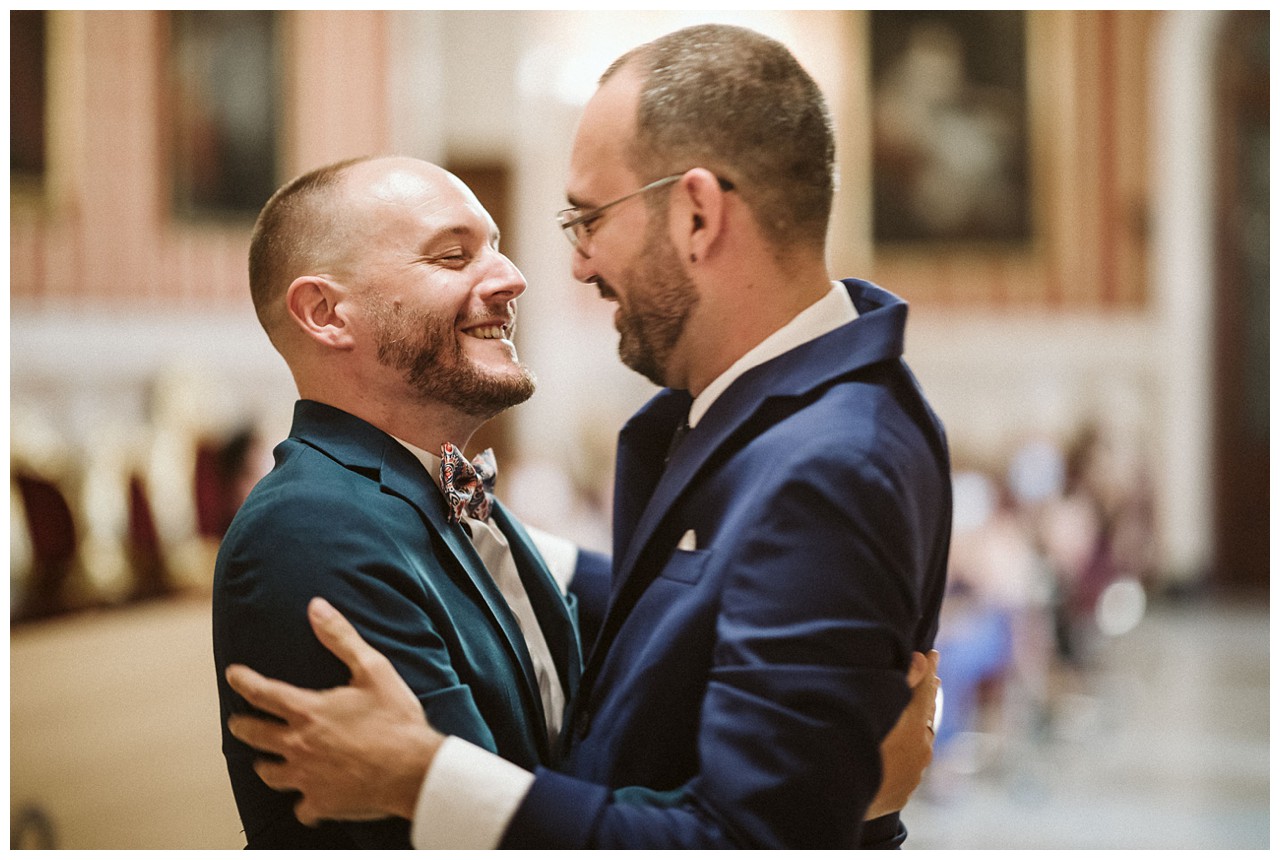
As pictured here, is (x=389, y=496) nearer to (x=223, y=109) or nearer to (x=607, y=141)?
(x=607, y=141)

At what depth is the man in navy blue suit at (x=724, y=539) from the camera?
1438 millimetres

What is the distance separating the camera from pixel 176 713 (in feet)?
11.5

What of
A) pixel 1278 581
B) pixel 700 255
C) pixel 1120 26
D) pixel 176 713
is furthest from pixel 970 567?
pixel 1120 26

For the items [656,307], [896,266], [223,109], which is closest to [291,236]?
[656,307]

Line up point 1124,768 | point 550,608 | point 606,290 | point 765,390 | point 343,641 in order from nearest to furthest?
point 343,641 < point 765,390 < point 606,290 < point 550,608 < point 1124,768

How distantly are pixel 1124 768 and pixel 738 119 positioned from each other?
5.61m

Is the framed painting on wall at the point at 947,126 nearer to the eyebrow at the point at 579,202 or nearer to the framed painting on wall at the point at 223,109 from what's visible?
the framed painting on wall at the point at 223,109

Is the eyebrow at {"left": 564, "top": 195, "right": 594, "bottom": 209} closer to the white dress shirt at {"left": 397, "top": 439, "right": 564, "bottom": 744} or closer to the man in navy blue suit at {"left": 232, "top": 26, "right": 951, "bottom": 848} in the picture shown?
the man in navy blue suit at {"left": 232, "top": 26, "right": 951, "bottom": 848}

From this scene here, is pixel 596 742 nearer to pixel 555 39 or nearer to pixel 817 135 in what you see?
pixel 817 135

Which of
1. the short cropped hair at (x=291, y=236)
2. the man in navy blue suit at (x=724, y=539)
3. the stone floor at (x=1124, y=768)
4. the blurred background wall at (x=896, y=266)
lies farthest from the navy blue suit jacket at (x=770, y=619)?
the blurred background wall at (x=896, y=266)

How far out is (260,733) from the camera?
1.61 meters

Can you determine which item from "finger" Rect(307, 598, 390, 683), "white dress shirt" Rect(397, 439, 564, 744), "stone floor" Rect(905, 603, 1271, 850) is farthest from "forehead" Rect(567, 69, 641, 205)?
"stone floor" Rect(905, 603, 1271, 850)

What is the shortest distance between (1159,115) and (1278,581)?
1061 centimetres

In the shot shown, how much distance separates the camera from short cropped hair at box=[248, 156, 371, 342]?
188cm
